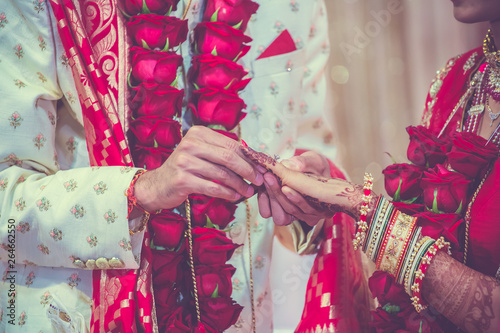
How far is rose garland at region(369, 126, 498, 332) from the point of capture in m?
1.12

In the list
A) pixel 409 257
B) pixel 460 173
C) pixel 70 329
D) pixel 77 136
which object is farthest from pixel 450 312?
pixel 77 136

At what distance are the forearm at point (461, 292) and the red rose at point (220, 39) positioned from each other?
711mm

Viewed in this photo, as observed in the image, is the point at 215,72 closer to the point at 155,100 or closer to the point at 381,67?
the point at 155,100

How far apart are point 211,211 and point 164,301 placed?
248 mm

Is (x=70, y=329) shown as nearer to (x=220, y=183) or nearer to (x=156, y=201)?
(x=156, y=201)

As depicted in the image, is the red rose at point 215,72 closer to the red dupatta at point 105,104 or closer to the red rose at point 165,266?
the red dupatta at point 105,104

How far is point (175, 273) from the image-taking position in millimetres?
1221

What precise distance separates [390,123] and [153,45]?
155cm

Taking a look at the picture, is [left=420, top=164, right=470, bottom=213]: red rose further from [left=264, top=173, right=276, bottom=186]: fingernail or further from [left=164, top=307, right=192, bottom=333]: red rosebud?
[left=164, top=307, right=192, bottom=333]: red rosebud

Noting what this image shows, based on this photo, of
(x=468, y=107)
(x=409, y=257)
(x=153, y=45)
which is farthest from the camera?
(x=468, y=107)

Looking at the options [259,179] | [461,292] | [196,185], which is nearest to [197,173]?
[196,185]

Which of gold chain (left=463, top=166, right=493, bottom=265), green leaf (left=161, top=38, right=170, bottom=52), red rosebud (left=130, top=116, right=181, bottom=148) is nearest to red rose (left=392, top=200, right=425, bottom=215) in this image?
gold chain (left=463, top=166, right=493, bottom=265)

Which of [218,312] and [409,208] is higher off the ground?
[409,208]

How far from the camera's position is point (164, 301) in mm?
1200
